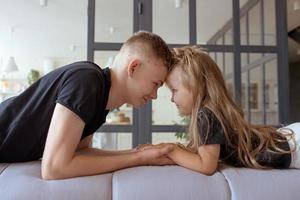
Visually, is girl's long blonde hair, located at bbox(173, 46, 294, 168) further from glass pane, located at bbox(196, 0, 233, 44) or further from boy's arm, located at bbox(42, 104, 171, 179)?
glass pane, located at bbox(196, 0, 233, 44)

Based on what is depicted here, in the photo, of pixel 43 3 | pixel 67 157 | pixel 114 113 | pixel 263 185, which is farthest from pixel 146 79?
pixel 43 3

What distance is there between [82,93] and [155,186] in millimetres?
288

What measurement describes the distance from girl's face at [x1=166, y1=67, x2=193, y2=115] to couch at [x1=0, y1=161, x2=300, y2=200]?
31cm

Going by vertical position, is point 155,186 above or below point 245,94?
below

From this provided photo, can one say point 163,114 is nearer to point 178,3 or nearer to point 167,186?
point 178,3

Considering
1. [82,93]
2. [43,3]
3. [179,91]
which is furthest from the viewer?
[43,3]

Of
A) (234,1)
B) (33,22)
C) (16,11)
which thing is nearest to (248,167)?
(234,1)

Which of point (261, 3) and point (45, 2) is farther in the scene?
point (45, 2)

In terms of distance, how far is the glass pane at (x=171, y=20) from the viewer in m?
2.12

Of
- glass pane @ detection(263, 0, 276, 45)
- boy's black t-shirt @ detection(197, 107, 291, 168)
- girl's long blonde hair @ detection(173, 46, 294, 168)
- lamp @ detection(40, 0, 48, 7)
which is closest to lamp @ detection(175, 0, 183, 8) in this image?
glass pane @ detection(263, 0, 276, 45)

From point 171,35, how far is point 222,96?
1.20 meters

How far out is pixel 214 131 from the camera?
37.1 inches

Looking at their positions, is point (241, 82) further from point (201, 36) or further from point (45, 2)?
point (45, 2)

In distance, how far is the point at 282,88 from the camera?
2162 millimetres
